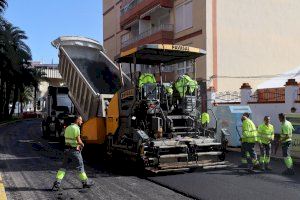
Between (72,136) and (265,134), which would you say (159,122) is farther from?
(265,134)

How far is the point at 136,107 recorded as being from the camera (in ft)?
35.4

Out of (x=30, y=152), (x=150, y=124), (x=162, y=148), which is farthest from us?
(x=30, y=152)

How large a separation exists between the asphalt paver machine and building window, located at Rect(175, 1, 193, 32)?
1480 cm

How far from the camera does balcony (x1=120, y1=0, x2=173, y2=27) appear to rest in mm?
27922

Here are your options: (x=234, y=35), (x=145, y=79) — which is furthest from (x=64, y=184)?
(x=234, y=35)

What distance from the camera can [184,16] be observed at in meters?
26.8

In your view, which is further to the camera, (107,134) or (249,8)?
(249,8)

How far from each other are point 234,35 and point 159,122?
53.8 ft

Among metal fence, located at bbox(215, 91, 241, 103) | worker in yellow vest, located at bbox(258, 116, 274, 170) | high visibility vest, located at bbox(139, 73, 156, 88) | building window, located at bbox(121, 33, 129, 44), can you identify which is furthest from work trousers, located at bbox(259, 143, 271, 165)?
building window, located at bbox(121, 33, 129, 44)

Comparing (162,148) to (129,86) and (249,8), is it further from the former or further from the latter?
(249,8)

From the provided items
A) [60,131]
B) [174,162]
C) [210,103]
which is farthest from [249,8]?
[174,162]

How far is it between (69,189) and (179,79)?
166 inches

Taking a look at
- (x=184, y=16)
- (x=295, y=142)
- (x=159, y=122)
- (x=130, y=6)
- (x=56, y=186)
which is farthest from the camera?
(x=130, y=6)

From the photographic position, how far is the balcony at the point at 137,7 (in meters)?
27.9
